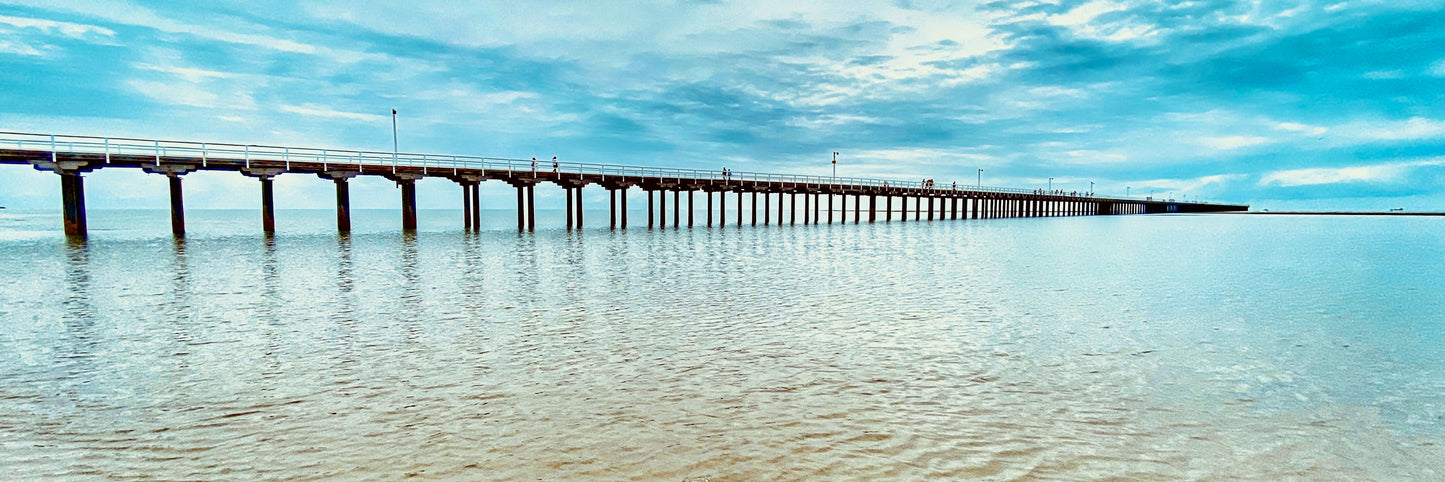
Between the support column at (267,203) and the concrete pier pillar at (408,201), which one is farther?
the concrete pier pillar at (408,201)

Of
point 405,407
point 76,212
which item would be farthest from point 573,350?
point 76,212

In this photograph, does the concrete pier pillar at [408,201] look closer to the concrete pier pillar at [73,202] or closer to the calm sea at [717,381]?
the concrete pier pillar at [73,202]

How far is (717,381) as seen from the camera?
6.69 metres

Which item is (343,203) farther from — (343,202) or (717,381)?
(717,381)

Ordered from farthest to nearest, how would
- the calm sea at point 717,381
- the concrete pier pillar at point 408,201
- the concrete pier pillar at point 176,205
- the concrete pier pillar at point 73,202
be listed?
the concrete pier pillar at point 408,201 < the concrete pier pillar at point 176,205 < the concrete pier pillar at point 73,202 < the calm sea at point 717,381

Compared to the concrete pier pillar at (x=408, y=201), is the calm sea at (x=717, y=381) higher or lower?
lower

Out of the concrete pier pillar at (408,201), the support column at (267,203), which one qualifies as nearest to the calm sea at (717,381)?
the support column at (267,203)

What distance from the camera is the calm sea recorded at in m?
4.68

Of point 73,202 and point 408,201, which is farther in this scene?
point 408,201

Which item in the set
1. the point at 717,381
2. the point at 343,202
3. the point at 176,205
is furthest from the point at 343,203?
the point at 717,381

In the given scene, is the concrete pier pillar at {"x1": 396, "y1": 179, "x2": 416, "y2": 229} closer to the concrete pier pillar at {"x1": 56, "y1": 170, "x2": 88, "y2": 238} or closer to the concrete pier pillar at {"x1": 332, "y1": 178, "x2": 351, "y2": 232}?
the concrete pier pillar at {"x1": 332, "y1": 178, "x2": 351, "y2": 232}

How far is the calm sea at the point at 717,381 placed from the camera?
468 centimetres

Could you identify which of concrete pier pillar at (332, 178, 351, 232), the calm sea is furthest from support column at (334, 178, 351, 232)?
the calm sea

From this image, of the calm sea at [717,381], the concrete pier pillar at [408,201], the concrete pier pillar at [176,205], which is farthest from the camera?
the concrete pier pillar at [408,201]
